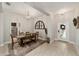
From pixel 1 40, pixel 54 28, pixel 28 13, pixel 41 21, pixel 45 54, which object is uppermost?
pixel 28 13

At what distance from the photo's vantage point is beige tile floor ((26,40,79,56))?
194 centimetres

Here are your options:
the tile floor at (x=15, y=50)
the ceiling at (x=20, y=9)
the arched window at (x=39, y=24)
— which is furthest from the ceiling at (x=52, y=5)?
the tile floor at (x=15, y=50)

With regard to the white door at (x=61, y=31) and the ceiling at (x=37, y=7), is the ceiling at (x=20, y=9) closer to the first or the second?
the ceiling at (x=37, y=7)

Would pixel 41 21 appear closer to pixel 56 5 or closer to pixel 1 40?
pixel 56 5

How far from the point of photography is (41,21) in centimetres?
206

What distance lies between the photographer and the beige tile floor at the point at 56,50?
1.94 m

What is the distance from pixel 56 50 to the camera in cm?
198

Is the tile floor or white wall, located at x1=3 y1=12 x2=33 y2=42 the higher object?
white wall, located at x1=3 y1=12 x2=33 y2=42

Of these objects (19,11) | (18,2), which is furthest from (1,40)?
(18,2)

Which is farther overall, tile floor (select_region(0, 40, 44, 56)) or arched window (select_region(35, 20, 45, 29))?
arched window (select_region(35, 20, 45, 29))

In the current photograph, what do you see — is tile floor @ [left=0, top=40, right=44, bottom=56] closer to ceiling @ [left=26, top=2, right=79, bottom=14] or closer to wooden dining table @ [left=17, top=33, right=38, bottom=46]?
wooden dining table @ [left=17, top=33, right=38, bottom=46]

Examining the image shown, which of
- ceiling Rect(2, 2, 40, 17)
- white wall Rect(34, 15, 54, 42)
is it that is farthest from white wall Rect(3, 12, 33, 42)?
white wall Rect(34, 15, 54, 42)

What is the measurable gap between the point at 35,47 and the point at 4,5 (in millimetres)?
996

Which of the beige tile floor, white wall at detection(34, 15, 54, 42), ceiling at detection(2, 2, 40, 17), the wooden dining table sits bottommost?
the beige tile floor
